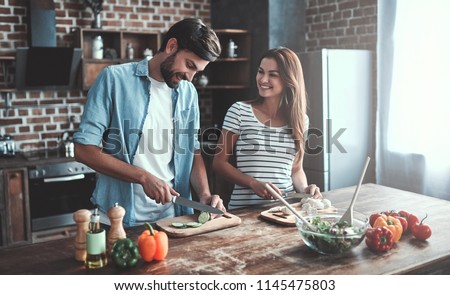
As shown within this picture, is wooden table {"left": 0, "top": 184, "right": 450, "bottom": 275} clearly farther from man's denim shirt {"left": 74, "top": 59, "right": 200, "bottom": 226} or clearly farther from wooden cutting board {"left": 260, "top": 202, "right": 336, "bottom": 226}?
man's denim shirt {"left": 74, "top": 59, "right": 200, "bottom": 226}

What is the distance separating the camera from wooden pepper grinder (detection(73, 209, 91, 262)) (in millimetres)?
1613

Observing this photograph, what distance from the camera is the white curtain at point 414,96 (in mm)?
3607

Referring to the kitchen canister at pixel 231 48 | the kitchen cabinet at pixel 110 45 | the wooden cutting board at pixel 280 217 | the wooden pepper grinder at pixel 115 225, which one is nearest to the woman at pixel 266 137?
the wooden cutting board at pixel 280 217

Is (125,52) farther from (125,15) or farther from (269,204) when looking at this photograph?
(269,204)

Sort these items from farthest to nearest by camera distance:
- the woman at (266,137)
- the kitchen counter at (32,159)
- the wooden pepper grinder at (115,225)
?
the kitchen counter at (32,159) < the woman at (266,137) < the wooden pepper grinder at (115,225)

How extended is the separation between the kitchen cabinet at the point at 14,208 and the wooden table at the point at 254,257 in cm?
211

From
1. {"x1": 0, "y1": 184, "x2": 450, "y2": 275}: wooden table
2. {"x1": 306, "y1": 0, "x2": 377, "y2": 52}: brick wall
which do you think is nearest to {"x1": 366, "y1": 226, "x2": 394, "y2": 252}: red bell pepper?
{"x1": 0, "y1": 184, "x2": 450, "y2": 275}: wooden table

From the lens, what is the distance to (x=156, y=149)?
2.20 meters

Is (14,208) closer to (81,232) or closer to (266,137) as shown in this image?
(266,137)

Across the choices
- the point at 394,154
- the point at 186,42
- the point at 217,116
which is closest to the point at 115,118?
the point at 186,42

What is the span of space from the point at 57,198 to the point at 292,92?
2274 millimetres

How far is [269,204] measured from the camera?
2.35m

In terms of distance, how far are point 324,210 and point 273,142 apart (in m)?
0.54

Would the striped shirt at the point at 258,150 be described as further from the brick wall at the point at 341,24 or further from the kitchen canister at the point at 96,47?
the kitchen canister at the point at 96,47
